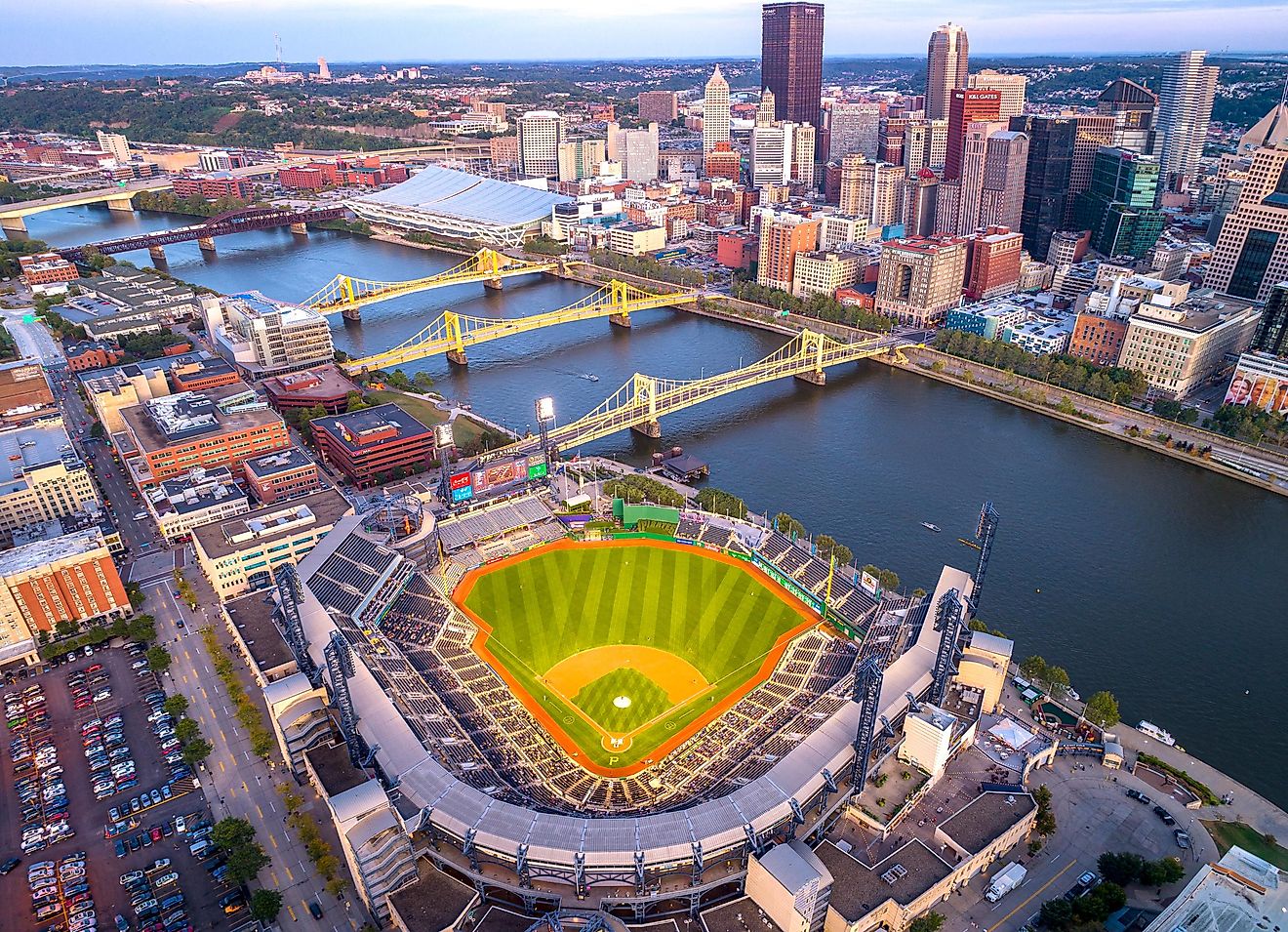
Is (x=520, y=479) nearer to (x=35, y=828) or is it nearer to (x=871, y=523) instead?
(x=871, y=523)

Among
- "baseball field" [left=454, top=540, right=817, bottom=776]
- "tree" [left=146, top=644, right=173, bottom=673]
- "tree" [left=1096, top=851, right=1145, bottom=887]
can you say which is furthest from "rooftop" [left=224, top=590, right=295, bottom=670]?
"tree" [left=1096, top=851, right=1145, bottom=887]

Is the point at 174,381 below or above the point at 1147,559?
above

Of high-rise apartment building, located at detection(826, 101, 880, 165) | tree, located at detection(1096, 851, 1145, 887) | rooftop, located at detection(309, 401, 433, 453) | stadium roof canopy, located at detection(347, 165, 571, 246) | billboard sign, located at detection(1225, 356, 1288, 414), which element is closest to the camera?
tree, located at detection(1096, 851, 1145, 887)

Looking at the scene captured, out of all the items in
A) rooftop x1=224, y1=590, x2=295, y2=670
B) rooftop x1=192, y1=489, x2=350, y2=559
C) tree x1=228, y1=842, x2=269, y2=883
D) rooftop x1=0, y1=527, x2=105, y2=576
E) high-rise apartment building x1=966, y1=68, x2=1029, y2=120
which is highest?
high-rise apartment building x1=966, y1=68, x2=1029, y2=120

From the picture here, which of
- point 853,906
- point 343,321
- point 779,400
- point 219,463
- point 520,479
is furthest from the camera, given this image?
point 343,321

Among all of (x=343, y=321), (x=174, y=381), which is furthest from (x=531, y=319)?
(x=174, y=381)

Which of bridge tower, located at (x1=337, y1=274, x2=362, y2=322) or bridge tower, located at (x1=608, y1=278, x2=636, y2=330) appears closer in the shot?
bridge tower, located at (x1=608, y1=278, x2=636, y2=330)

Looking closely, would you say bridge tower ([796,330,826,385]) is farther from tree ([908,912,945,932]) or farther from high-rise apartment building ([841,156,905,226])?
tree ([908,912,945,932])
